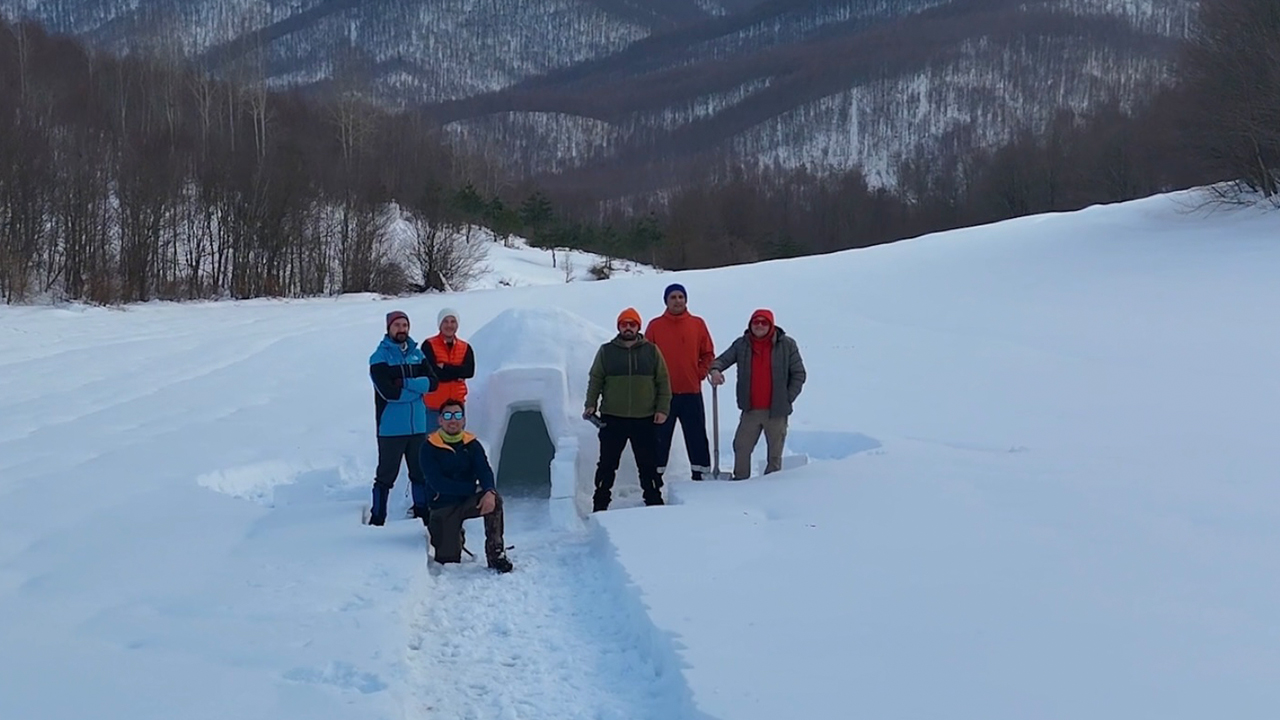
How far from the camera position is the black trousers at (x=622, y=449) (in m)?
6.00

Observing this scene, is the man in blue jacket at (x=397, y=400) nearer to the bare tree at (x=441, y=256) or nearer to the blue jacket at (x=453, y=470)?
the blue jacket at (x=453, y=470)

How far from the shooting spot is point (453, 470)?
515 cm

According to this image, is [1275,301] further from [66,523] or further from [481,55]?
[481,55]

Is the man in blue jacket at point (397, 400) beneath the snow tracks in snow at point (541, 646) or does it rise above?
above

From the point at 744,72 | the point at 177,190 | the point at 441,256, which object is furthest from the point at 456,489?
the point at 744,72

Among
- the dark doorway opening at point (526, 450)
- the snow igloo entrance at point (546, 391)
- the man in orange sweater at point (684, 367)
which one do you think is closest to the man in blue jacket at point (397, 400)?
the snow igloo entrance at point (546, 391)

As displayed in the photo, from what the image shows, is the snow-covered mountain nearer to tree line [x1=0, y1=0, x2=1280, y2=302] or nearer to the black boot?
tree line [x1=0, y1=0, x2=1280, y2=302]

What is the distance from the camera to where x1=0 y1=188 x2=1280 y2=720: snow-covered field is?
11.2 ft

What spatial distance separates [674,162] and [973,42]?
33.9 m

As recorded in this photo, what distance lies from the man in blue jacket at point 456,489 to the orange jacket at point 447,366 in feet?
2.37

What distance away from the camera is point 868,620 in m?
3.90

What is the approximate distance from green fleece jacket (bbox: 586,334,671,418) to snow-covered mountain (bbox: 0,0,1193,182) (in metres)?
49.7

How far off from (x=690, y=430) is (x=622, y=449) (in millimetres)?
692

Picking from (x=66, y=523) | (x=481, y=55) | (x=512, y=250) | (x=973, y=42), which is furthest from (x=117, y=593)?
(x=481, y=55)
